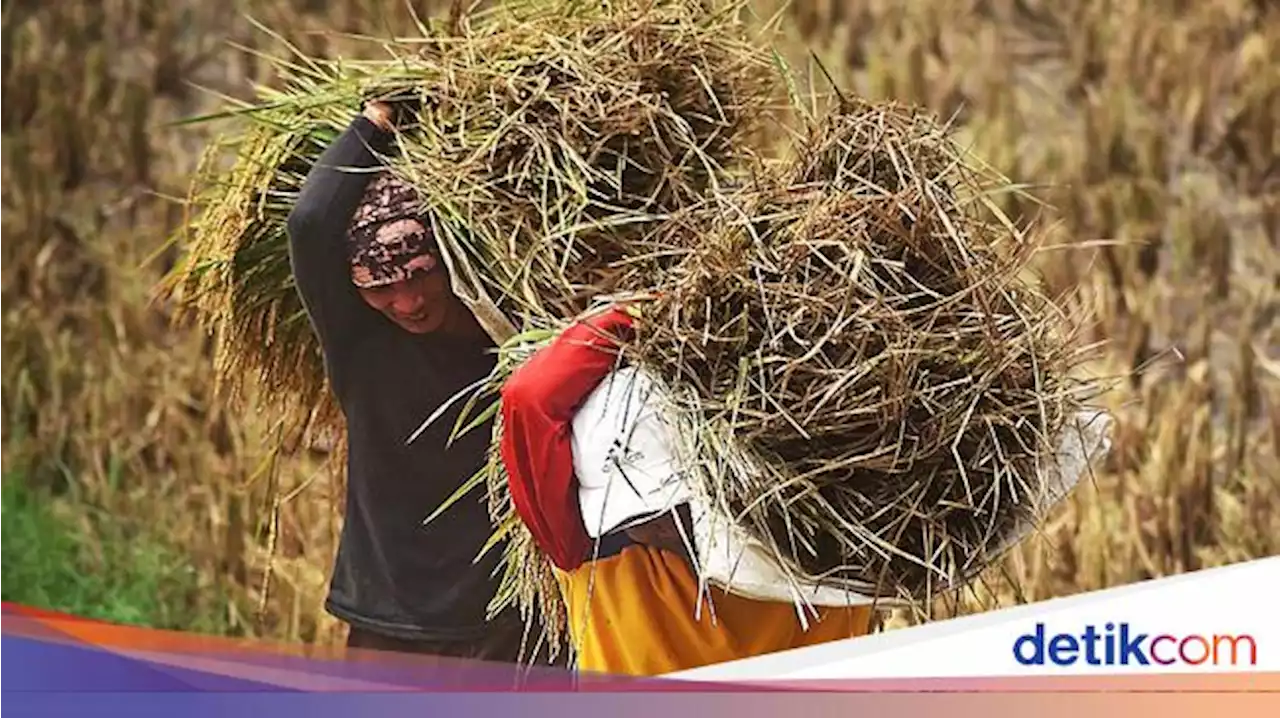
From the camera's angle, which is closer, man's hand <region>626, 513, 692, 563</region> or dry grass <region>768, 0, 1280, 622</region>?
man's hand <region>626, 513, 692, 563</region>

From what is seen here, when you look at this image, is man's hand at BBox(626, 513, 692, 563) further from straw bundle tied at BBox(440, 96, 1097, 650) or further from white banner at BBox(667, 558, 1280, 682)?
white banner at BBox(667, 558, 1280, 682)

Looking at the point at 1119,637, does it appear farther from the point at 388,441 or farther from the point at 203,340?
the point at 203,340

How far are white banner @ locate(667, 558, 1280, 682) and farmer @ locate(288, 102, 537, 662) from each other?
37 cm

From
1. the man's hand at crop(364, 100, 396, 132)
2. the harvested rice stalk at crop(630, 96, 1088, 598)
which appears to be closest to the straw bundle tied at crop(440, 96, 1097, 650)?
the harvested rice stalk at crop(630, 96, 1088, 598)

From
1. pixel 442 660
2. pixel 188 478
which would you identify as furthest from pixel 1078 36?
pixel 188 478

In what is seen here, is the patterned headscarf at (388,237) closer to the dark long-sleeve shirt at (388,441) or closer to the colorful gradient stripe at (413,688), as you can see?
the dark long-sleeve shirt at (388,441)

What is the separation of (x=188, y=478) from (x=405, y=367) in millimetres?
332

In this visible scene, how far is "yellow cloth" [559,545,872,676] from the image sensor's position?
59.5 inches

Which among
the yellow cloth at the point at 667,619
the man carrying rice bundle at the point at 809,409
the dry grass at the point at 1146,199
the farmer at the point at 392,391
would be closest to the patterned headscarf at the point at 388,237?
the farmer at the point at 392,391

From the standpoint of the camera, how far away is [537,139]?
154 cm

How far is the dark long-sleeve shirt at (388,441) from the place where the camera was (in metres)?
1.62

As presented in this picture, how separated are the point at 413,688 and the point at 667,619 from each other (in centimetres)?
31

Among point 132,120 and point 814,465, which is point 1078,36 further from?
point 132,120

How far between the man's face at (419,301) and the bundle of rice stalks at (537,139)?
48 mm
